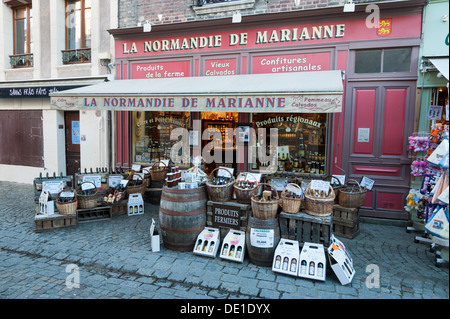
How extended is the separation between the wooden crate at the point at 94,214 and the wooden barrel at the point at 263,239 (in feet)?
11.2

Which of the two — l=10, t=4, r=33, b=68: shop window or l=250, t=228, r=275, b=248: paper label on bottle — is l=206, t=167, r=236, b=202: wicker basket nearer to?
l=250, t=228, r=275, b=248: paper label on bottle

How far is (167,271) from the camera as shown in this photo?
4.05m

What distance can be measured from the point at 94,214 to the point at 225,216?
3.10m

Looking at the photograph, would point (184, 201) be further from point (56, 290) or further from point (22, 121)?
point (22, 121)

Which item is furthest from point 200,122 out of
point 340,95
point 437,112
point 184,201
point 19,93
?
point 19,93

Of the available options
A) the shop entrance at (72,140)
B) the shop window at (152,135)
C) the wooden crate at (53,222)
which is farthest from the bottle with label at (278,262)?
the shop entrance at (72,140)

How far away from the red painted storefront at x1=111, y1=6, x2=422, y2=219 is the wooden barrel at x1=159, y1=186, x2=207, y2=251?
2.91m

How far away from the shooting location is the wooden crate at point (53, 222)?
18.0 ft

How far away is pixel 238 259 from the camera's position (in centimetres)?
424

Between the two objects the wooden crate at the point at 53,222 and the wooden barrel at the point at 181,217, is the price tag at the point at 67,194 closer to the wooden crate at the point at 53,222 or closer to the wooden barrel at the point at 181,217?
the wooden crate at the point at 53,222

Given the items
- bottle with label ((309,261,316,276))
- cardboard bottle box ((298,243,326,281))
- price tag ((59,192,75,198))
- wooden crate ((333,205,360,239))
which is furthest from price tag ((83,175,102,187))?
wooden crate ((333,205,360,239))

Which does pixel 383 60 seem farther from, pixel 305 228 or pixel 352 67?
pixel 305 228

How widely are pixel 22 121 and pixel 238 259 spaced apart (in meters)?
9.42

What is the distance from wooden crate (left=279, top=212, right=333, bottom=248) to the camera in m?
4.12
